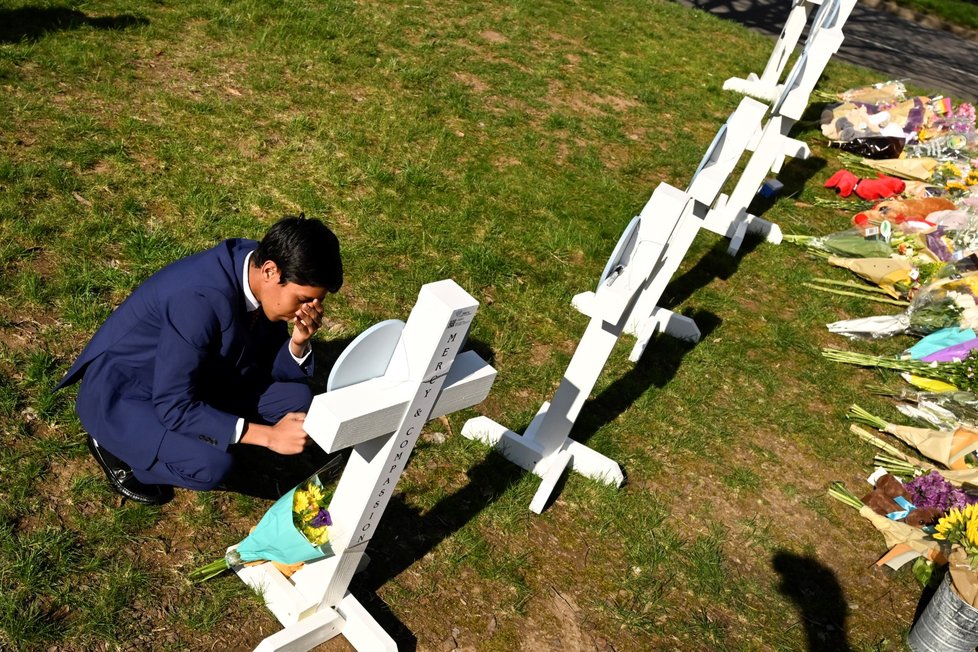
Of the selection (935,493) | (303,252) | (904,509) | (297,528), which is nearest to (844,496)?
(904,509)

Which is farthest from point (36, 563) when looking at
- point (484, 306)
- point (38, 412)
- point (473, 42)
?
point (473, 42)

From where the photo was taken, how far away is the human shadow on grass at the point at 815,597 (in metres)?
3.69

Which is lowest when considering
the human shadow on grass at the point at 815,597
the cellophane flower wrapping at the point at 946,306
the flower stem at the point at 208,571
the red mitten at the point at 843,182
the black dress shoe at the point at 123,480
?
the flower stem at the point at 208,571

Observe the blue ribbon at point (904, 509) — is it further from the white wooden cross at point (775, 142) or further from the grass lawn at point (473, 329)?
the white wooden cross at point (775, 142)

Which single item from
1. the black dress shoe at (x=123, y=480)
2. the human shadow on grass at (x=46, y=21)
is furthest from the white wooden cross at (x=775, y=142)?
the human shadow on grass at (x=46, y=21)

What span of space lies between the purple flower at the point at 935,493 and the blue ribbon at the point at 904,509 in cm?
4

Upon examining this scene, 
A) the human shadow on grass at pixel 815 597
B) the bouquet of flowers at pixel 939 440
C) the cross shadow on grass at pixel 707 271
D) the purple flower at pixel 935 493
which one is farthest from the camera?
the cross shadow on grass at pixel 707 271

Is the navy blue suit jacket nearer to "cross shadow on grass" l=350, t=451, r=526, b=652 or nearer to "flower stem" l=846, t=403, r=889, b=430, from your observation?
"cross shadow on grass" l=350, t=451, r=526, b=652

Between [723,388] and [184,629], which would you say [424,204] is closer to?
[723,388]

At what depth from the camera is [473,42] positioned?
8.31m

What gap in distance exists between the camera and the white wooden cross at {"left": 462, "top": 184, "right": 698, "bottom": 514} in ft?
11.4

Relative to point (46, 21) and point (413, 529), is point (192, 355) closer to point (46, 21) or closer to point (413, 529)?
point (413, 529)

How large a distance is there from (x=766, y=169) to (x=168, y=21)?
4757mm

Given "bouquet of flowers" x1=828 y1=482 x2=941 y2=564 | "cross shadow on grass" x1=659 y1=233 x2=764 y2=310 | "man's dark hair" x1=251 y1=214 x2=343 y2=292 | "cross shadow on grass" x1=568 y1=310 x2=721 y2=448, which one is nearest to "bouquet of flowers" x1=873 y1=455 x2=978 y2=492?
"bouquet of flowers" x1=828 y1=482 x2=941 y2=564
